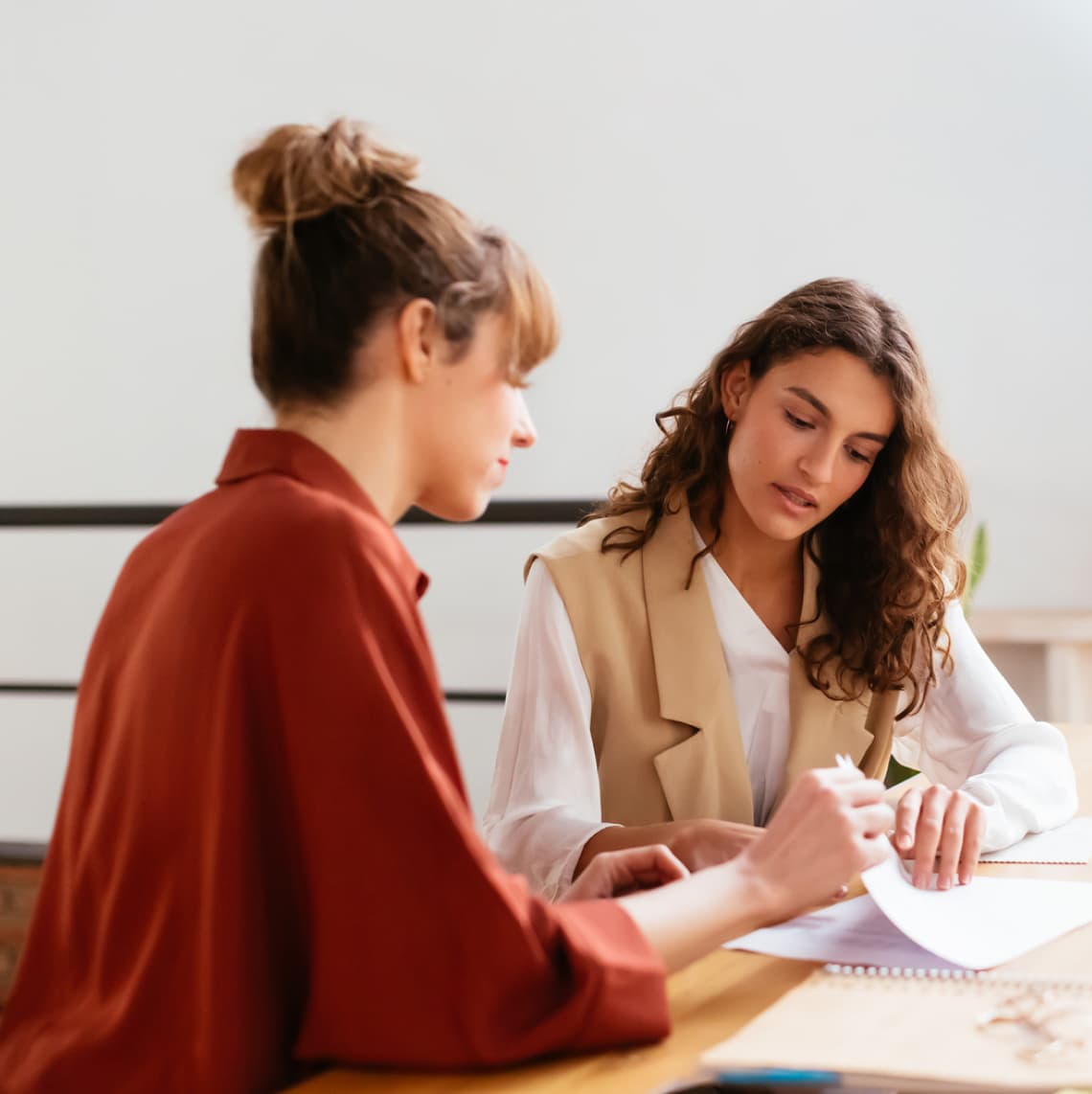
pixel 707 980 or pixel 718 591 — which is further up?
pixel 718 591

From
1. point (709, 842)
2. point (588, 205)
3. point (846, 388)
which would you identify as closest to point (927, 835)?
point (709, 842)

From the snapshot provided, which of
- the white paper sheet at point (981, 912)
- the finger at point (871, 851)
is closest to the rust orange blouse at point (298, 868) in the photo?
the finger at point (871, 851)

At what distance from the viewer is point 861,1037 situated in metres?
0.88

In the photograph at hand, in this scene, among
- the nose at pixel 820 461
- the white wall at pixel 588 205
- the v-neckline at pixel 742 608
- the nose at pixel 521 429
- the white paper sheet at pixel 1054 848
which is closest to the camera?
the nose at pixel 521 429

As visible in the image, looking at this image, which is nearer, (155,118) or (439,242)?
(439,242)

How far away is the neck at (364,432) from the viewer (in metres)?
0.92

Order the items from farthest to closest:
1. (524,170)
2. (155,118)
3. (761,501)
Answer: (155,118) → (524,170) → (761,501)

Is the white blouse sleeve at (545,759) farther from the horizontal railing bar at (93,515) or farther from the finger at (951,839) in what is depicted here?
the horizontal railing bar at (93,515)

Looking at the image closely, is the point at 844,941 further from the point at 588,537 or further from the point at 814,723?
the point at 588,537

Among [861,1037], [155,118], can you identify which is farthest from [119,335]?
[861,1037]

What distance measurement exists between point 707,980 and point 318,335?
556 millimetres

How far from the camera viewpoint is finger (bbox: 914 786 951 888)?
50.4 inches

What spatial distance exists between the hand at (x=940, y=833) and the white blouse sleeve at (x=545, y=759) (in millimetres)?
312

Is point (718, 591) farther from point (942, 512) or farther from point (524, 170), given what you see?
point (524, 170)
